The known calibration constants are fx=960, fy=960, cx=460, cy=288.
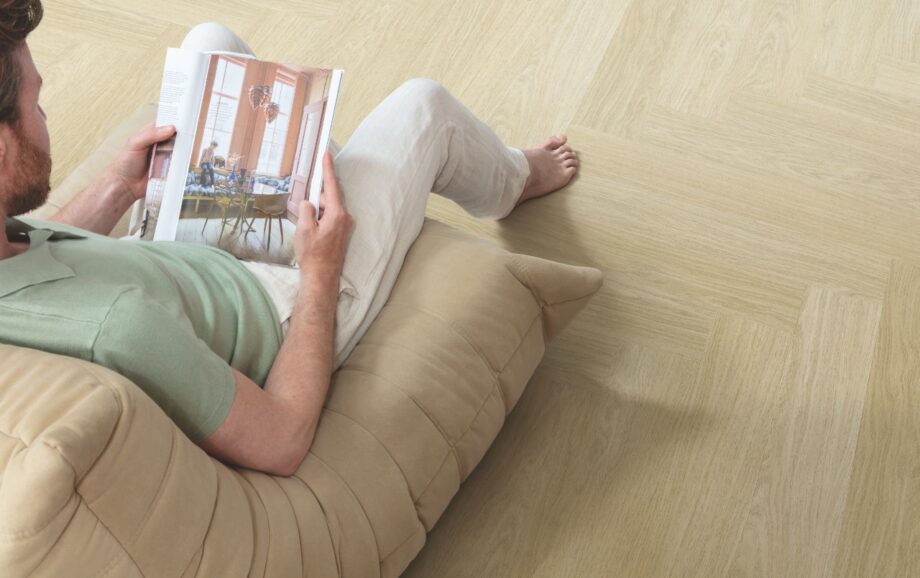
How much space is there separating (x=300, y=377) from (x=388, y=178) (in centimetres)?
37

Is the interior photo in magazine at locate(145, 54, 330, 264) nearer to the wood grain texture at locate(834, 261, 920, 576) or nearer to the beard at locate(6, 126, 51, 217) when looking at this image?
the beard at locate(6, 126, 51, 217)

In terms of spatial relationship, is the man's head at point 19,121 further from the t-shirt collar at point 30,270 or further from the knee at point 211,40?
the knee at point 211,40

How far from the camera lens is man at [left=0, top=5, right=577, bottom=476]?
1.04 m

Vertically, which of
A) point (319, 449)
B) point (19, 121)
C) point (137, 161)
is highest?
point (19, 121)

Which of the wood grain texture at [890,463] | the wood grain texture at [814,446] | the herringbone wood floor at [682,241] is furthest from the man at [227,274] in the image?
the wood grain texture at [890,463]

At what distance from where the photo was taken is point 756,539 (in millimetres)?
1450

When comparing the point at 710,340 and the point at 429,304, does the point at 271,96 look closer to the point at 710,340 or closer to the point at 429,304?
the point at 429,304

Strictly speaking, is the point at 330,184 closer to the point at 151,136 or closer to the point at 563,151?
the point at 151,136

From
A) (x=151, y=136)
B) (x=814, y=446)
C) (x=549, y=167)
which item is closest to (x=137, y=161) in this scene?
(x=151, y=136)

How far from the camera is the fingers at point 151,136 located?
146 centimetres

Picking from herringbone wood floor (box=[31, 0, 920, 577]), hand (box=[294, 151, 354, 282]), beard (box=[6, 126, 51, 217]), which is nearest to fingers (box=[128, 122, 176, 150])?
hand (box=[294, 151, 354, 282])

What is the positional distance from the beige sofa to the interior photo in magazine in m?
0.21

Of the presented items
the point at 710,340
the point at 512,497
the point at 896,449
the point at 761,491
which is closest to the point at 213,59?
the point at 512,497

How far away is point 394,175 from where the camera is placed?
Result: 1.46m
